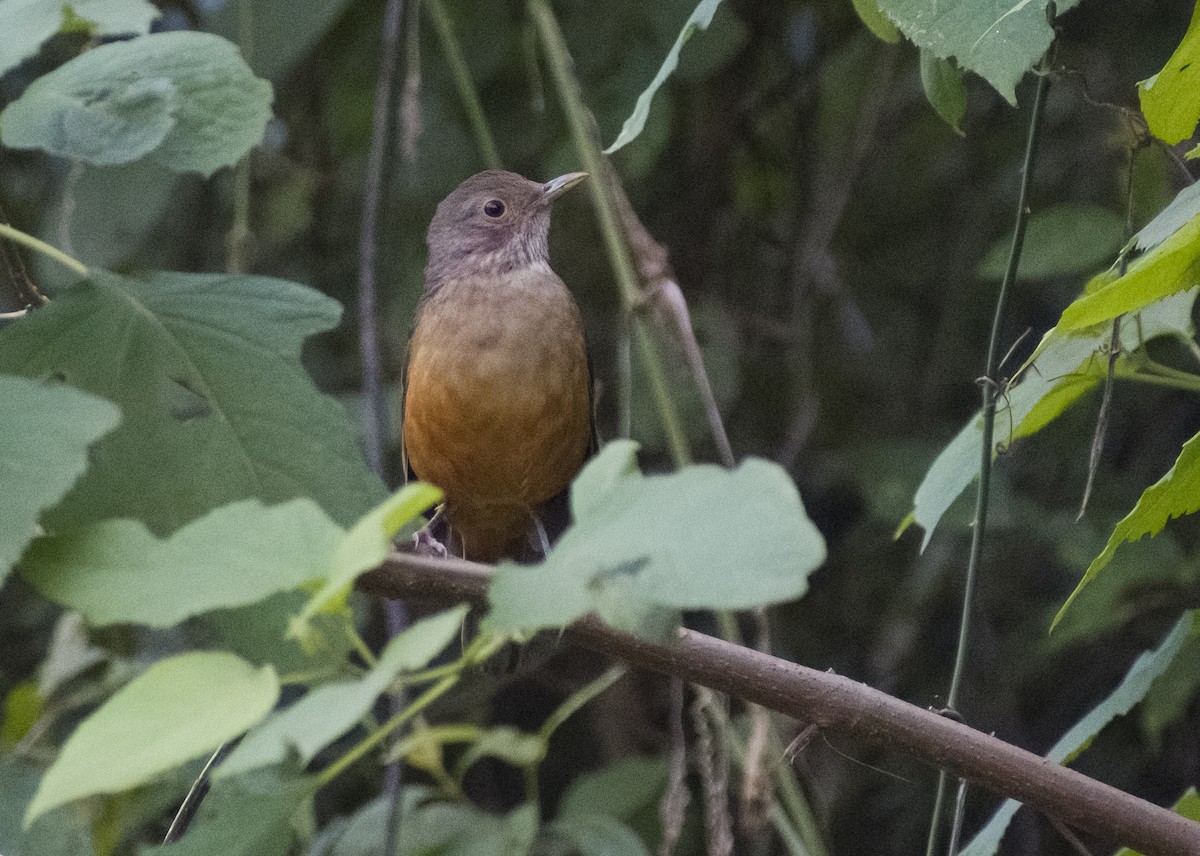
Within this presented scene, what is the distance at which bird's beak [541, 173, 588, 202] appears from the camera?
376 cm

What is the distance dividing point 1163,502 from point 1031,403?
0.93ft

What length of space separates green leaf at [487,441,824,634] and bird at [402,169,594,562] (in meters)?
2.41

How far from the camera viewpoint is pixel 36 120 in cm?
160

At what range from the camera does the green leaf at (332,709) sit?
92 cm

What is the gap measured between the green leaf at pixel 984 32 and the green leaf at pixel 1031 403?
407 mm

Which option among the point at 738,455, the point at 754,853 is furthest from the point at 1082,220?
the point at 754,853

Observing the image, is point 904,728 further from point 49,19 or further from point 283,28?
point 283,28

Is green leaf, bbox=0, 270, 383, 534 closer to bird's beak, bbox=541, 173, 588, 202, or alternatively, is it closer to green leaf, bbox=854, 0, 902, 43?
green leaf, bbox=854, 0, 902, 43

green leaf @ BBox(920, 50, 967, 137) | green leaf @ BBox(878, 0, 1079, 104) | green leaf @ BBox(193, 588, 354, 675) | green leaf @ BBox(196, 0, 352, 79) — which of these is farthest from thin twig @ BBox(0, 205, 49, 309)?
green leaf @ BBox(196, 0, 352, 79)

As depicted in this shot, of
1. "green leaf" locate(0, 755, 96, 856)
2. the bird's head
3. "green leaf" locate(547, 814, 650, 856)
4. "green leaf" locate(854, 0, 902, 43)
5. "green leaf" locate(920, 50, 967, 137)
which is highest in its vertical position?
"green leaf" locate(854, 0, 902, 43)

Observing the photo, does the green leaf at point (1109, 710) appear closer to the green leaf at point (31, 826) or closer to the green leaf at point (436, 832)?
the green leaf at point (436, 832)

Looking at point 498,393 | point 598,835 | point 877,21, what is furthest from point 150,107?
point 598,835

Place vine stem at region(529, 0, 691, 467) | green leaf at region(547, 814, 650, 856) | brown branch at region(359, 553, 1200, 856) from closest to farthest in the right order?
1. brown branch at region(359, 553, 1200, 856)
2. green leaf at region(547, 814, 650, 856)
3. vine stem at region(529, 0, 691, 467)

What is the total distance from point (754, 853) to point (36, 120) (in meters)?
3.41
